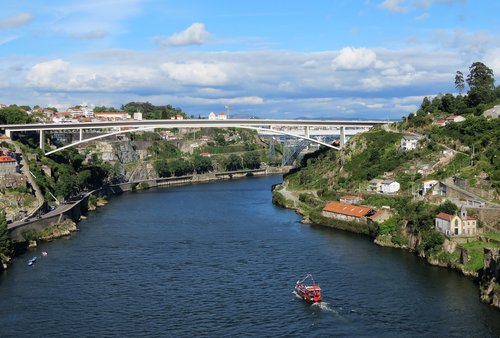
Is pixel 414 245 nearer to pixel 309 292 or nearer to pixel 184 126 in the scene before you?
pixel 309 292

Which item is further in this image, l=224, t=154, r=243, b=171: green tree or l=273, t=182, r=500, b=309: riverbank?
l=224, t=154, r=243, b=171: green tree

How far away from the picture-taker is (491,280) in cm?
2059

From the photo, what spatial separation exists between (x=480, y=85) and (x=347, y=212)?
830 inches

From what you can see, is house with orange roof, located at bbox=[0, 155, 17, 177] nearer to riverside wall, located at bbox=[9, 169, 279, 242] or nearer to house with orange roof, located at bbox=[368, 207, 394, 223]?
riverside wall, located at bbox=[9, 169, 279, 242]

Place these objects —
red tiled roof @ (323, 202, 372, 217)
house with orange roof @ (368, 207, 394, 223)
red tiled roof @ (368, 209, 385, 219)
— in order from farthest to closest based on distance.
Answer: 1. red tiled roof @ (323, 202, 372, 217)
2. red tiled roof @ (368, 209, 385, 219)
3. house with orange roof @ (368, 207, 394, 223)

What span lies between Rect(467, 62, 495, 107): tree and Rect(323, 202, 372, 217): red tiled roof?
1651 cm

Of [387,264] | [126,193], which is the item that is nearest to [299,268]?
[387,264]

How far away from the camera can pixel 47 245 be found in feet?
97.6

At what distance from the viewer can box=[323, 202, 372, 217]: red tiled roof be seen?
3309cm

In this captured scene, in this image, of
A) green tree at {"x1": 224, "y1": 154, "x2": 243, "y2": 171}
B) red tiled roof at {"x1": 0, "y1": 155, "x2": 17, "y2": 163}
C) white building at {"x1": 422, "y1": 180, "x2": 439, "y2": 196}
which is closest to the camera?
white building at {"x1": 422, "y1": 180, "x2": 439, "y2": 196}

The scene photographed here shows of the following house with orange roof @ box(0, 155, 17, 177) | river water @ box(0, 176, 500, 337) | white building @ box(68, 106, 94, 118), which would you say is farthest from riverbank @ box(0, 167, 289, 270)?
white building @ box(68, 106, 94, 118)

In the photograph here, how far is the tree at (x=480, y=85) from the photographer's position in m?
46.0

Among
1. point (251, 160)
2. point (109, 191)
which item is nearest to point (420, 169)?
point (109, 191)

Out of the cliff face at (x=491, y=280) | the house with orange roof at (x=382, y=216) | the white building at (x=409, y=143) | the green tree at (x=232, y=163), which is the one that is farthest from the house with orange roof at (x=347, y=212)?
the green tree at (x=232, y=163)
